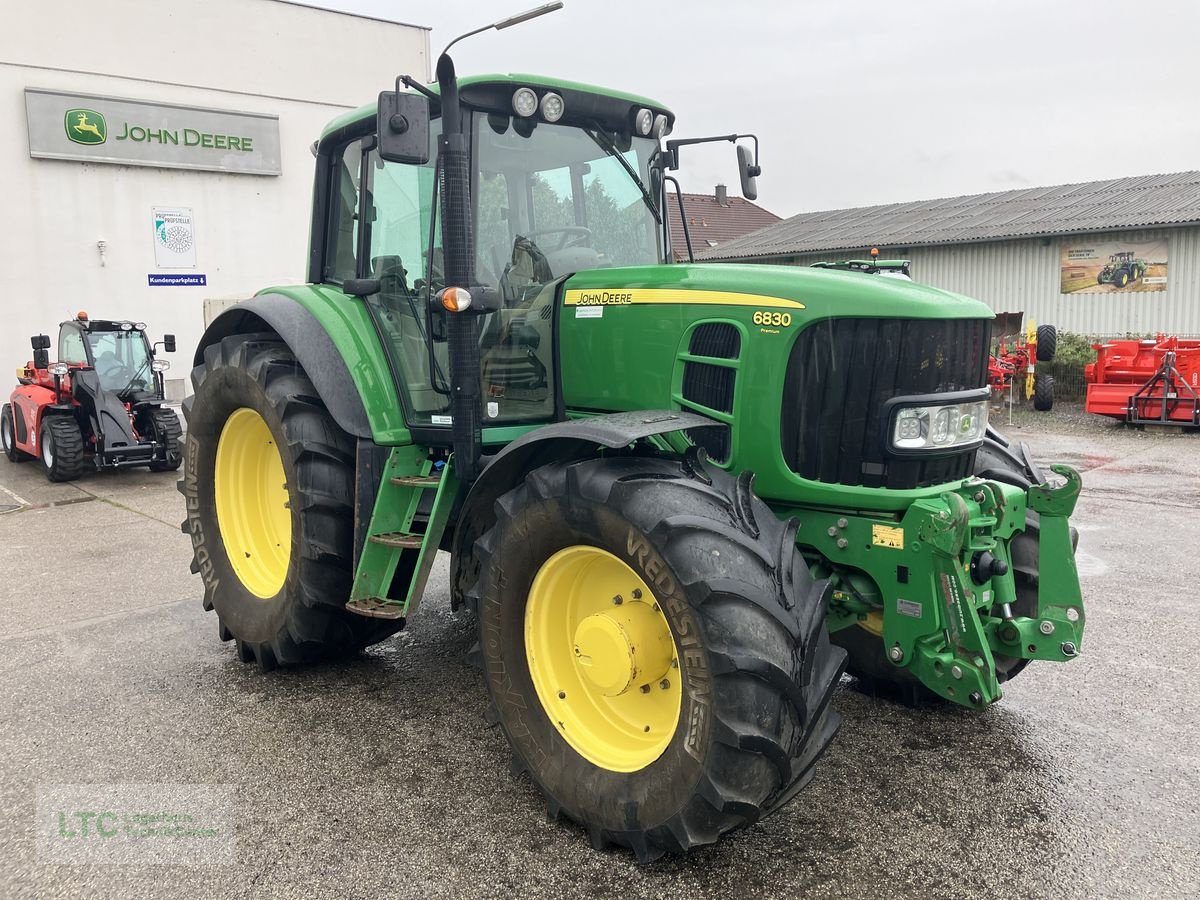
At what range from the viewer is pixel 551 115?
3795mm

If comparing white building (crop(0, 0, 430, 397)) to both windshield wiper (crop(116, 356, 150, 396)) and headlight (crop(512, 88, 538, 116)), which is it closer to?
windshield wiper (crop(116, 356, 150, 396))

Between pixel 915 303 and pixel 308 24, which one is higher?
pixel 308 24

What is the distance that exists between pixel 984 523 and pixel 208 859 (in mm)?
2687

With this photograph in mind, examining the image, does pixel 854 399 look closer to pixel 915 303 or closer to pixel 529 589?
pixel 915 303

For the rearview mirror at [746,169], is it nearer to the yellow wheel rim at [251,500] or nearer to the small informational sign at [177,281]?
the yellow wheel rim at [251,500]

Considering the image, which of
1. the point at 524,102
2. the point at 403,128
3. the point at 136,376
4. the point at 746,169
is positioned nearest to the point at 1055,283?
the point at 136,376

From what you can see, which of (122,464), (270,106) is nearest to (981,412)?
(122,464)

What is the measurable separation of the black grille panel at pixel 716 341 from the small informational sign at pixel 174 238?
14615 mm

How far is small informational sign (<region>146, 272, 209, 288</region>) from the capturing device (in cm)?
1557

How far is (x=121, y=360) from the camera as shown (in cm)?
1169

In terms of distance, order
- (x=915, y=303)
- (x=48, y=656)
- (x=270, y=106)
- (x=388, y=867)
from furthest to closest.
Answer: (x=270, y=106), (x=48, y=656), (x=915, y=303), (x=388, y=867)

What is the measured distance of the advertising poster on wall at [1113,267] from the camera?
1823 cm

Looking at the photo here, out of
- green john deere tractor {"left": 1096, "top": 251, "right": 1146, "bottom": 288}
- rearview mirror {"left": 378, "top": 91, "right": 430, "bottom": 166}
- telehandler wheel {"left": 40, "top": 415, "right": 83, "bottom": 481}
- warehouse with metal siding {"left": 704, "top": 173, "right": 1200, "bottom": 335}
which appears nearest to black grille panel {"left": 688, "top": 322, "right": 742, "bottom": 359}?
rearview mirror {"left": 378, "top": 91, "right": 430, "bottom": 166}

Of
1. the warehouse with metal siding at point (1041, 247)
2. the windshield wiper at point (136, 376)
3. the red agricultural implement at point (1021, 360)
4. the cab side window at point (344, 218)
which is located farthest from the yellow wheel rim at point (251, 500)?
the warehouse with metal siding at point (1041, 247)
